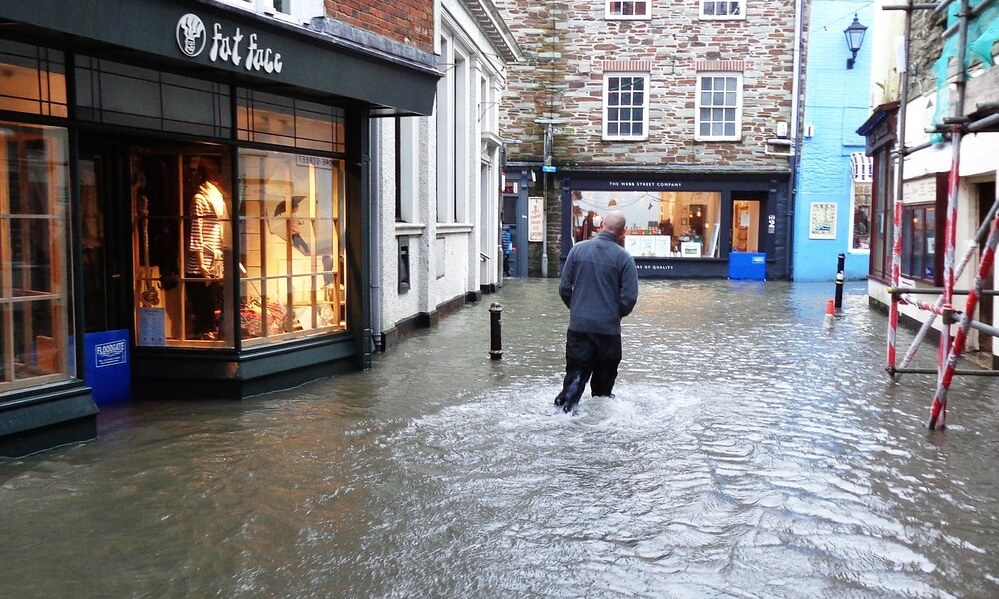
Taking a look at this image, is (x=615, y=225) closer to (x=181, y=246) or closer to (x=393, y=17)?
(x=393, y=17)

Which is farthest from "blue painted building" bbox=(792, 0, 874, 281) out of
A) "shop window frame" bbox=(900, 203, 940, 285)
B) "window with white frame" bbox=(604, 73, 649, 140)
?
"shop window frame" bbox=(900, 203, 940, 285)

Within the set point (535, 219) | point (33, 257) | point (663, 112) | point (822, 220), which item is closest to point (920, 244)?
point (33, 257)

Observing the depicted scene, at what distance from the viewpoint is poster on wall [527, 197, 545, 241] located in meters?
27.5

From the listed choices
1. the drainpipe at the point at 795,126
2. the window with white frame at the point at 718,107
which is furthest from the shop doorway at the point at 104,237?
the drainpipe at the point at 795,126

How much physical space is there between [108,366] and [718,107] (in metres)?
22.2

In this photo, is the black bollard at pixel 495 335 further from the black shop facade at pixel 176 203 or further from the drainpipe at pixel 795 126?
the drainpipe at pixel 795 126

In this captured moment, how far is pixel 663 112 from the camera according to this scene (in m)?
27.1

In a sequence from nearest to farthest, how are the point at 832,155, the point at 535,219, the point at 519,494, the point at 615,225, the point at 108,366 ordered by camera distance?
the point at 519,494 < the point at 615,225 < the point at 108,366 < the point at 832,155 < the point at 535,219

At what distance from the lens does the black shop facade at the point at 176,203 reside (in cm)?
646

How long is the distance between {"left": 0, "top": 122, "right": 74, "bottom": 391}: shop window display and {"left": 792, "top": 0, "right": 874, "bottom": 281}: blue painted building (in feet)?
77.0

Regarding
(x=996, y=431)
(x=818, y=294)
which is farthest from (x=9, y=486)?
(x=818, y=294)

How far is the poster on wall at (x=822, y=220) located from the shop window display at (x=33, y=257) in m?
23.6

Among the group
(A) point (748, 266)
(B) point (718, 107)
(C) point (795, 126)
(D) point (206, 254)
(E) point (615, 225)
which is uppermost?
(B) point (718, 107)

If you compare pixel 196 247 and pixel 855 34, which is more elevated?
pixel 855 34
